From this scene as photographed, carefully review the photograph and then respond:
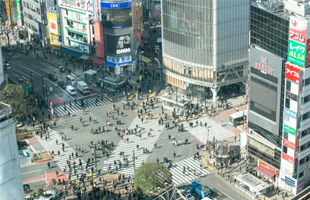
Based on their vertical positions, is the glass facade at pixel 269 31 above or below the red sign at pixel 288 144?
above

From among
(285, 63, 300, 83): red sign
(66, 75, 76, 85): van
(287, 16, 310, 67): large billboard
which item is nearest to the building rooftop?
(287, 16, 310, 67): large billboard

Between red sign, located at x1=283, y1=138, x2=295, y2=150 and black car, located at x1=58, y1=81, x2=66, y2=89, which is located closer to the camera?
red sign, located at x1=283, y1=138, x2=295, y2=150

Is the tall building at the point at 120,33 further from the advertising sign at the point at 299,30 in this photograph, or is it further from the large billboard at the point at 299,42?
the advertising sign at the point at 299,30

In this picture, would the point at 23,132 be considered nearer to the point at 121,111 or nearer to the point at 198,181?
the point at 121,111

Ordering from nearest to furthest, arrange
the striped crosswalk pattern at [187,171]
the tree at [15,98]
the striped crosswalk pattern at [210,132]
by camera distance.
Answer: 1. the striped crosswalk pattern at [187,171]
2. the striped crosswalk pattern at [210,132]
3. the tree at [15,98]

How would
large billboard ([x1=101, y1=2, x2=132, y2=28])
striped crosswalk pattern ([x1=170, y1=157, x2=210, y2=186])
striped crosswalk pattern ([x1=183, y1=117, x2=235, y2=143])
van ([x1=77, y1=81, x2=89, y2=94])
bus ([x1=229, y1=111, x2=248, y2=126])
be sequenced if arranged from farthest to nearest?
1. large billboard ([x1=101, y1=2, x2=132, y2=28])
2. van ([x1=77, y1=81, x2=89, y2=94])
3. bus ([x1=229, y1=111, x2=248, y2=126])
4. striped crosswalk pattern ([x1=183, y1=117, x2=235, y2=143])
5. striped crosswalk pattern ([x1=170, y1=157, x2=210, y2=186])

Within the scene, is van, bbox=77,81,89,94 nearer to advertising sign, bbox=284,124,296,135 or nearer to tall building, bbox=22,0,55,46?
tall building, bbox=22,0,55,46

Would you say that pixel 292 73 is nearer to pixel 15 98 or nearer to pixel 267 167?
pixel 267 167

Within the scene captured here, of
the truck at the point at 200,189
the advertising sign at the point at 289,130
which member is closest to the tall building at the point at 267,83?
the advertising sign at the point at 289,130
